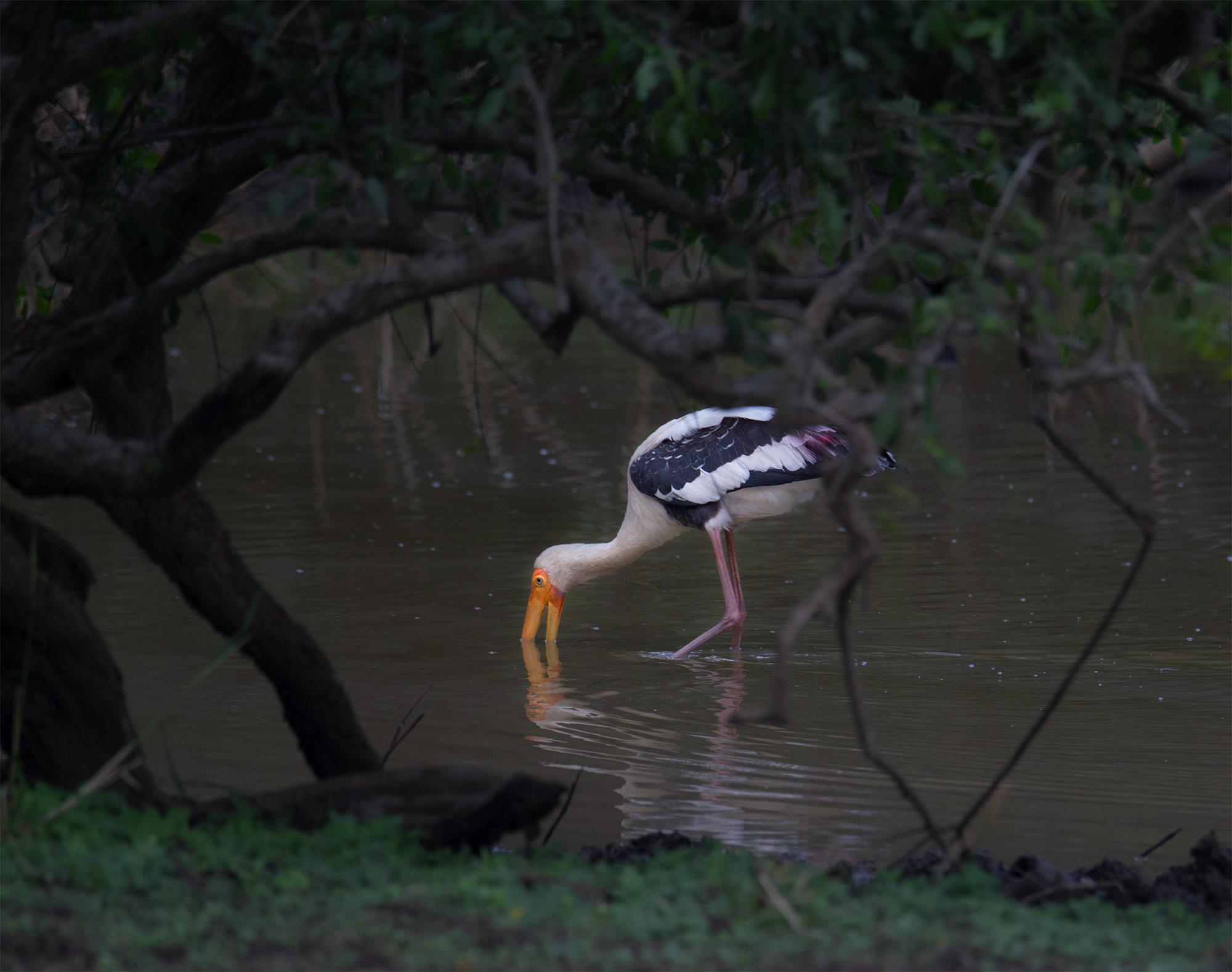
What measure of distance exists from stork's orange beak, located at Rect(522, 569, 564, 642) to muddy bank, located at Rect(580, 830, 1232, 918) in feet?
10.3

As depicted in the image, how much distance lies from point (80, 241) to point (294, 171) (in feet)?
3.97

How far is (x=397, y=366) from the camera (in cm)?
1795

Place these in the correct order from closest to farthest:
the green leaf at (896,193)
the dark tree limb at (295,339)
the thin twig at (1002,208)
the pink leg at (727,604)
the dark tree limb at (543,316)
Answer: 1. the thin twig at (1002,208)
2. the dark tree limb at (295,339)
3. the dark tree limb at (543,316)
4. the green leaf at (896,193)
5. the pink leg at (727,604)

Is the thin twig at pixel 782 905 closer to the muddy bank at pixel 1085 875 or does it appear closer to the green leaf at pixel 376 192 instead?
the muddy bank at pixel 1085 875

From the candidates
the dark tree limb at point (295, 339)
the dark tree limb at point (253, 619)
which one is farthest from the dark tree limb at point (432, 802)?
the dark tree limb at point (295, 339)

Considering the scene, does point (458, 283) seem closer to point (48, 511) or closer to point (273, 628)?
point (273, 628)

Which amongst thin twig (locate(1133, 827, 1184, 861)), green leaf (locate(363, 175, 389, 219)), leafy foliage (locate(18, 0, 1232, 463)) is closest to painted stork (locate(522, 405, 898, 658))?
thin twig (locate(1133, 827, 1184, 861))

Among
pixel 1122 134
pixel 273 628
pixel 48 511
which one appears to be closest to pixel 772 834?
pixel 273 628

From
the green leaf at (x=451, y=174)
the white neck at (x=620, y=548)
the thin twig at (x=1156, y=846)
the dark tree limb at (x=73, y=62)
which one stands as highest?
the dark tree limb at (x=73, y=62)

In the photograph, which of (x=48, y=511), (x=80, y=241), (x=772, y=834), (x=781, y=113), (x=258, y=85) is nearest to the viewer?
(x=781, y=113)

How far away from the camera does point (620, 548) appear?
7.98 metres

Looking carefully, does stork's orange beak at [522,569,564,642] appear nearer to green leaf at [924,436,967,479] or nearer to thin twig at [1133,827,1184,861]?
thin twig at [1133,827,1184,861]

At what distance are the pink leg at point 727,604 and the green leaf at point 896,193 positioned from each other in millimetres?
3493

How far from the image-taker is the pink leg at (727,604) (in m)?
7.39
